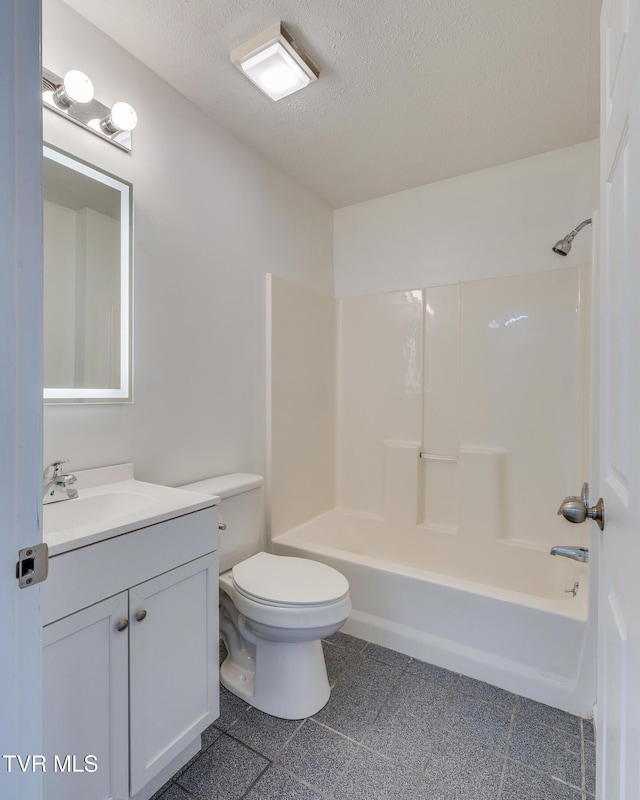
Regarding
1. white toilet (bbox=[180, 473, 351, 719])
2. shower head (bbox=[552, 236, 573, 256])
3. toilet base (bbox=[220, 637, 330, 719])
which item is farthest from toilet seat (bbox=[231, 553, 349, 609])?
shower head (bbox=[552, 236, 573, 256])

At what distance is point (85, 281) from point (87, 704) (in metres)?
1.27

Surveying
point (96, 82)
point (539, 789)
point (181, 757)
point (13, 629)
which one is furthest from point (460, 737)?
point (96, 82)

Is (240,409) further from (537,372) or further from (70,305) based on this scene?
(537,372)

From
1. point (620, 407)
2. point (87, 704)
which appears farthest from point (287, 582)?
point (620, 407)

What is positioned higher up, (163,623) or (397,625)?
(163,623)

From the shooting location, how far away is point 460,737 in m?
1.41

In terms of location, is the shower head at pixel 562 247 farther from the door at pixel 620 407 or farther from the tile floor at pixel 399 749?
the tile floor at pixel 399 749

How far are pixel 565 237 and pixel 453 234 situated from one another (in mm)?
600

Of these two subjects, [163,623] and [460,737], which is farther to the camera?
[460,737]

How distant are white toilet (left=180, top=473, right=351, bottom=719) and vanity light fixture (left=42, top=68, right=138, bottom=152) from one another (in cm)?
137

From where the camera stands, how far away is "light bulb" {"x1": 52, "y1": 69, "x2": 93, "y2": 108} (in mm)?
1311

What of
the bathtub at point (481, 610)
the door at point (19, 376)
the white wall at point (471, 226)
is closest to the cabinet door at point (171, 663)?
the door at point (19, 376)

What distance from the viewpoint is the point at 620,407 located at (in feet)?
2.21

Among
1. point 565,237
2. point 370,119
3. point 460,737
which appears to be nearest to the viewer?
point 460,737
